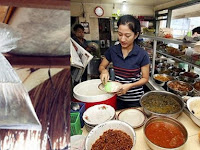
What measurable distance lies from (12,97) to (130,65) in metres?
1.23

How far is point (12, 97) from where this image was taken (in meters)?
0.58

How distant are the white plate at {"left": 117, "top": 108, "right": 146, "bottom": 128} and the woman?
22 cm

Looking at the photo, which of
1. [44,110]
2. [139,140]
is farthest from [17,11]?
[139,140]

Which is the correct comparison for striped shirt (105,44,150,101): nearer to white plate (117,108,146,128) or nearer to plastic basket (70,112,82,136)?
white plate (117,108,146,128)

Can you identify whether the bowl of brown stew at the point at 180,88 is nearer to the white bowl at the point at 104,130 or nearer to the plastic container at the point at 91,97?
the plastic container at the point at 91,97

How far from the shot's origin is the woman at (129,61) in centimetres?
141

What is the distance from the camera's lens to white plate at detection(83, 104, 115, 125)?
1.11 metres

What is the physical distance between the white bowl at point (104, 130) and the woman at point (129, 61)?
457 millimetres

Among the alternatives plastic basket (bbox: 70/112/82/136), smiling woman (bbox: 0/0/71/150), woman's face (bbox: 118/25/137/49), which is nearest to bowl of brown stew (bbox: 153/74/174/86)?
woman's face (bbox: 118/25/137/49)

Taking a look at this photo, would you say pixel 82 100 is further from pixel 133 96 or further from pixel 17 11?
pixel 17 11

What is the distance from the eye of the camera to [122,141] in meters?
0.91

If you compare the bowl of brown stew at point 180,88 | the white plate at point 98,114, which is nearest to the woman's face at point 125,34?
the white plate at point 98,114

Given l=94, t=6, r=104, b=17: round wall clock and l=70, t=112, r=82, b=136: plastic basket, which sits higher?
l=94, t=6, r=104, b=17: round wall clock

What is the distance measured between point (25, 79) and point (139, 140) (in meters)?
0.88
